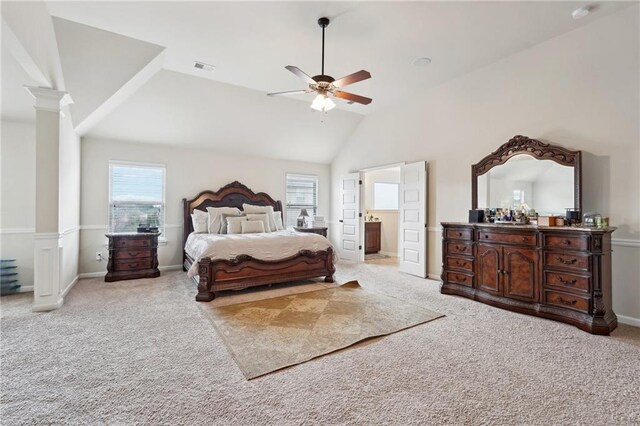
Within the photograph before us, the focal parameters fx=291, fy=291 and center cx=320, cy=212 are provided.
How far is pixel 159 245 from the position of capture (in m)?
5.74

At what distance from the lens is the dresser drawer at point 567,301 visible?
118 inches

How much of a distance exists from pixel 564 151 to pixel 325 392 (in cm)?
383

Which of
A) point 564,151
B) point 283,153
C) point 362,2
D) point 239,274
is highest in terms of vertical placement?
point 362,2

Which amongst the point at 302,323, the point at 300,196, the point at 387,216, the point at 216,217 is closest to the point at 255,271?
the point at 302,323

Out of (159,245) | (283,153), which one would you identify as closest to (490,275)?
(283,153)

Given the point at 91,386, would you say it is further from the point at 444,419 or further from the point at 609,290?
the point at 609,290

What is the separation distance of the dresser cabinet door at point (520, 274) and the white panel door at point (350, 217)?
353 cm

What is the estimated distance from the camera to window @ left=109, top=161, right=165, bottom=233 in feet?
17.8

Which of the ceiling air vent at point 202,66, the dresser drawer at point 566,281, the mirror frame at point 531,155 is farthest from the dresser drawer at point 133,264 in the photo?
the dresser drawer at point 566,281

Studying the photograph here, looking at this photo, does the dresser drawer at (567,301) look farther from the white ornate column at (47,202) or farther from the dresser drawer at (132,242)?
the dresser drawer at (132,242)

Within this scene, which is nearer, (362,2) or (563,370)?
(563,370)

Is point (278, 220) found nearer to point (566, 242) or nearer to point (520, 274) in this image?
point (520, 274)

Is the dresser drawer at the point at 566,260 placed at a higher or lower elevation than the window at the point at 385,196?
lower

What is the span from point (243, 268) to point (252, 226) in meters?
1.48
